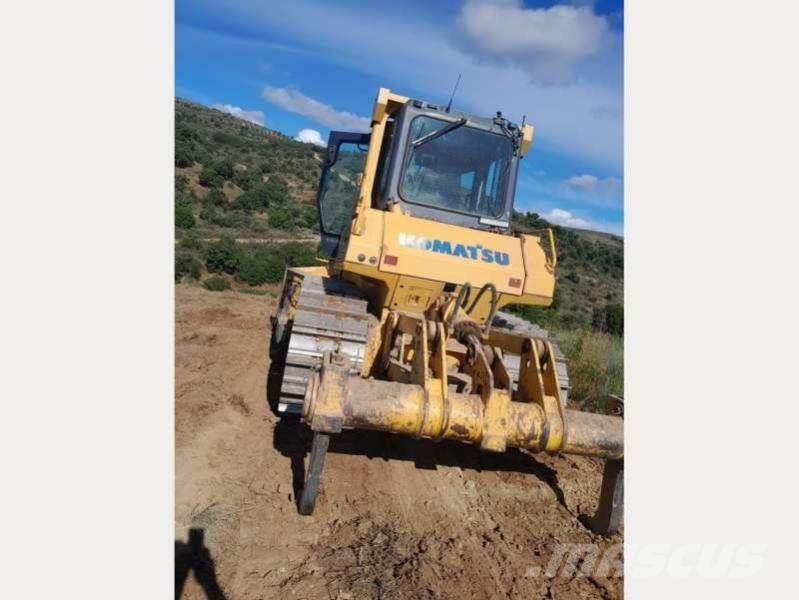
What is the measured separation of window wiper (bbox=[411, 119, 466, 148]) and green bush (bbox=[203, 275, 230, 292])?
14.1m

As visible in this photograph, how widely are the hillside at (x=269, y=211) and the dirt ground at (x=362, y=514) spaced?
384 inches

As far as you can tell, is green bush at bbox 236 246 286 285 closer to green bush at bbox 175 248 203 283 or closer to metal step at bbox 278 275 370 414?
green bush at bbox 175 248 203 283

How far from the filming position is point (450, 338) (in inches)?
187

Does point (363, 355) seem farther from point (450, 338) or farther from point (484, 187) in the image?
point (484, 187)

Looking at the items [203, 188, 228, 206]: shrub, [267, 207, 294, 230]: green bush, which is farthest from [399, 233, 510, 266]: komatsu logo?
[203, 188, 228, 206]: shrub

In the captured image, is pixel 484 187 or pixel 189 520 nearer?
pixel 189 520

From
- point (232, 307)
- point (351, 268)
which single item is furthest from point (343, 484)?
point (232, 307)

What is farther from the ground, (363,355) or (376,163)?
(376,163)

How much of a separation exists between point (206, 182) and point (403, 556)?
1307 inches

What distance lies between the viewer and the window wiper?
17.9 feet

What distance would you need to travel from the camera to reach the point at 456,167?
5.71 meters

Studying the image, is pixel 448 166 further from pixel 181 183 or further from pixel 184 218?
pixel 181 183

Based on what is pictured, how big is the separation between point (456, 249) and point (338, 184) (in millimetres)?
2286

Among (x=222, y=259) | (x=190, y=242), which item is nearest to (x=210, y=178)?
(x=190, y=242)
